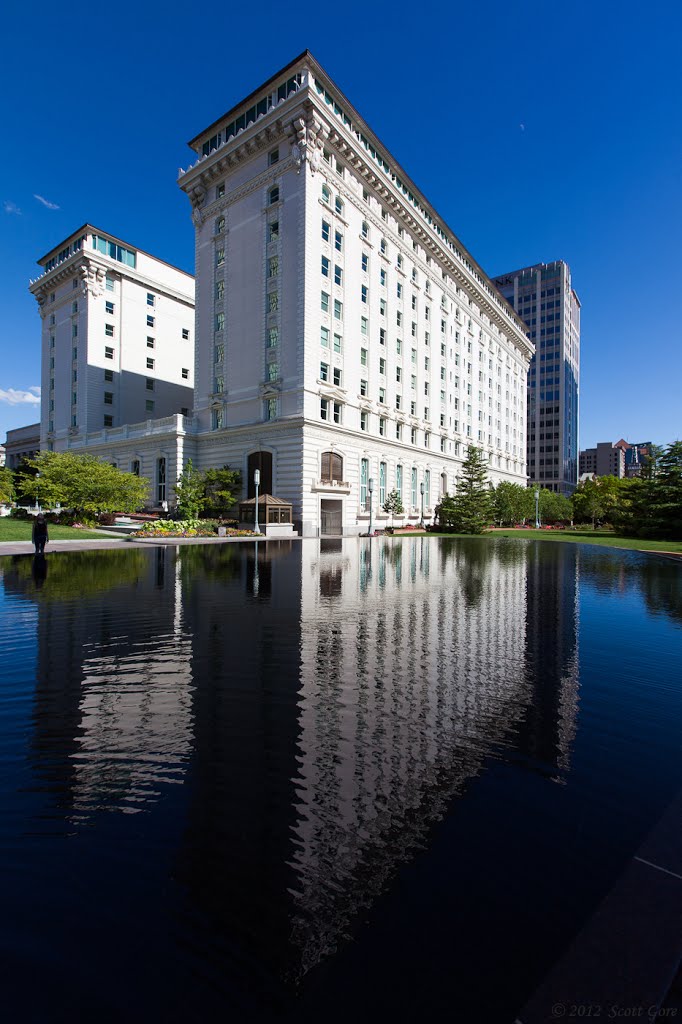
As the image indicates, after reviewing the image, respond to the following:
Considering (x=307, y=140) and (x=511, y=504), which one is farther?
(x=511, y=504)

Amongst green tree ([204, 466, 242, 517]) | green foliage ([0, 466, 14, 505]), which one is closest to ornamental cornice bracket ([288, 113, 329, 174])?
green tree ([204, 466, 242, 517])

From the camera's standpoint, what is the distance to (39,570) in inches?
571

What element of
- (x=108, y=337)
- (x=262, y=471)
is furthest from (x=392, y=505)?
(x=108, y=337)

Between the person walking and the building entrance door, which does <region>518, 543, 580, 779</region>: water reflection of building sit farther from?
the building entrance door

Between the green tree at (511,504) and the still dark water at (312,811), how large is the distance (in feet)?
183

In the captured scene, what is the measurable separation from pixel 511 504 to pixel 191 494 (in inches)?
1686

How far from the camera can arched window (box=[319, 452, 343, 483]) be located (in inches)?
1479

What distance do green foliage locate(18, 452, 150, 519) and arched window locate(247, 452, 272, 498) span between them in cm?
845

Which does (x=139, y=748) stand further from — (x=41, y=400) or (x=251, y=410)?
(x=41, y=400)

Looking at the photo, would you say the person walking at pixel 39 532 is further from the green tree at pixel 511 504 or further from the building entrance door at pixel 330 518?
the green tree at pixel 511 504

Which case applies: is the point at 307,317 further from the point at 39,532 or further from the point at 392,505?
the point at 39,532

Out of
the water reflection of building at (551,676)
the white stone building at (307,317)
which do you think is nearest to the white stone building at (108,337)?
the white stone building at (307,317)

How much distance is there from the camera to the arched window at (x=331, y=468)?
37562 millimetres

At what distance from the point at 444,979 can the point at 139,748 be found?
9.94ft
